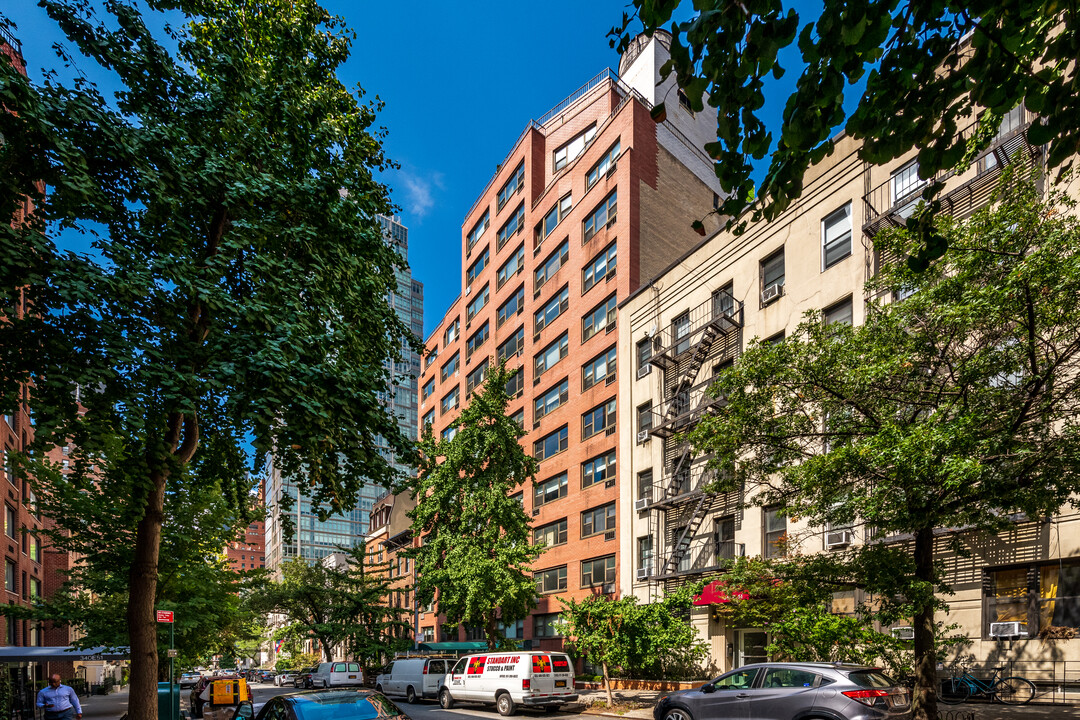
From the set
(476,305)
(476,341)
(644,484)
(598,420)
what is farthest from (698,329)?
(476,305)

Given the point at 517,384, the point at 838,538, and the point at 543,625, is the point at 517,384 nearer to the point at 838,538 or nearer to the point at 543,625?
the point at 543,625

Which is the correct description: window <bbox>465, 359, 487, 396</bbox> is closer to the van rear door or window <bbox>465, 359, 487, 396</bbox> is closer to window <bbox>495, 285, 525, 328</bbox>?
window <bbox>495, 285, 525, 328</bbox>

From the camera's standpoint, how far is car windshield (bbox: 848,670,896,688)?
11164mm

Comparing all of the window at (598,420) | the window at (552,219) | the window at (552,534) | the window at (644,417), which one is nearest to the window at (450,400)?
the window at (552,219)

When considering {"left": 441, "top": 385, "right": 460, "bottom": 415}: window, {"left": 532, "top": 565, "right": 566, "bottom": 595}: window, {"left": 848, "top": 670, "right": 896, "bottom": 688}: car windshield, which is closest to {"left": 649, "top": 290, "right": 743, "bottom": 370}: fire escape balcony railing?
{"left": 532, "top": 565, "right": 566, "bottom": 595}: window

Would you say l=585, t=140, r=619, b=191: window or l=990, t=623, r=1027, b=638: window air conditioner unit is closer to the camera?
l=990, t=623, r=1027, b=638: window air conditioner unit

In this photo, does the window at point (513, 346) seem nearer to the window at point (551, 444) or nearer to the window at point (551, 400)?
the window at point (551, 400)

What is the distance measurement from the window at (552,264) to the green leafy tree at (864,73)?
36852mm

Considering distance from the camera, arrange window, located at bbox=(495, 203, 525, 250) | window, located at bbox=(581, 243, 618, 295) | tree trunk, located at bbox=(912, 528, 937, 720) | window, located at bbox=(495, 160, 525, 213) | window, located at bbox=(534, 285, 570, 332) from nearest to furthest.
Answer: tree trunk, located at bbox=(912, 528, 937, 720), window, located at bbox=(581, 243, 618, 295), window, located at bbox=(534, 285, 570, 332), window, located at bbox=(495, 203, 525, 250), window, located at bbox=(495, 160, 525, 213)

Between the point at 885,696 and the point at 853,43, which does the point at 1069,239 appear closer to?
the point at 885,696

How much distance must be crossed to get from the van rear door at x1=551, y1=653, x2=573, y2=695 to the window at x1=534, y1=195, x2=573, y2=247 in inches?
1080

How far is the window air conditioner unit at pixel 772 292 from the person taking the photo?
2512cm

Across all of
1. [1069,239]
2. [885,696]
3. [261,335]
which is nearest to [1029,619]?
Result: [885,696]

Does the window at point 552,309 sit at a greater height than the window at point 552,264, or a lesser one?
lesser
